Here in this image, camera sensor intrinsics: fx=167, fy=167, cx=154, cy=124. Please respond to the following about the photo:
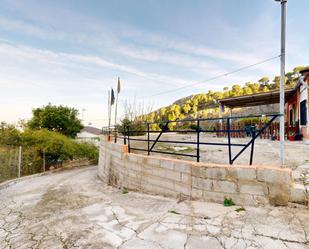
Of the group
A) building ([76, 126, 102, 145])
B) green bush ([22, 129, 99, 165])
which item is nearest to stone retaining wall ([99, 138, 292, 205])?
green bush ([22, 129, 99, 165])

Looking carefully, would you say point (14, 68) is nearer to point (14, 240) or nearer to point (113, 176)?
point (113, 176)

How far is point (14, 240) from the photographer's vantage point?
2.86 m

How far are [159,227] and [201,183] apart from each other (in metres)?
1.20

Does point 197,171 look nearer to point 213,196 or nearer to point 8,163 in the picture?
point 213,196

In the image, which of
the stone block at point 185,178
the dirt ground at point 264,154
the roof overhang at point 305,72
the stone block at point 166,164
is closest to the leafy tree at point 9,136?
the dirt ground at point 264,154

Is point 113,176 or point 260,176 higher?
point 260,176

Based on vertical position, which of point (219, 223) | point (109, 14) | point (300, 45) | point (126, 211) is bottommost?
point (126, 211)

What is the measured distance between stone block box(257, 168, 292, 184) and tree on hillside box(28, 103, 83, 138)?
73.7 ft

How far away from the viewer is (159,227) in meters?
2.52

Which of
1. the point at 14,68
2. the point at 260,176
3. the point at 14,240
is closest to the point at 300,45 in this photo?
the point at 260,176

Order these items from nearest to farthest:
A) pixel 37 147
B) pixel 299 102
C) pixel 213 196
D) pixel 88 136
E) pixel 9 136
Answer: pixel 213 196 < pixel 299 102 < pixel 37 147 < pixel 9 136 < pixel 88 136

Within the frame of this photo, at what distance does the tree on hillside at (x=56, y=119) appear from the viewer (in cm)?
2017

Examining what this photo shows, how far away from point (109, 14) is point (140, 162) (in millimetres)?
8212

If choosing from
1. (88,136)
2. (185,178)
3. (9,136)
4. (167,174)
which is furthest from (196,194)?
(88,136)
